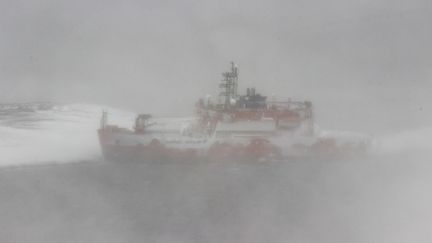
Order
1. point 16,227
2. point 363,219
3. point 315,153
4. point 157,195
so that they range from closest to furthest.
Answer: point 16,227
point 363,219
point 157,195
point 315,153

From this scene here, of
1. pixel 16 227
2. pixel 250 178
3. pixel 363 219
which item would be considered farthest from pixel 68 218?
pixel 250 178

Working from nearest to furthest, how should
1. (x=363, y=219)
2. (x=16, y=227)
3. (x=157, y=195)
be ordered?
(x=16, y=227), (x=363, y=219), (x=157, y=195)

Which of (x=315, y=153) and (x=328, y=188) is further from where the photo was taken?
(x=315, y=153)

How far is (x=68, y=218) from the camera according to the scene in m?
19.5

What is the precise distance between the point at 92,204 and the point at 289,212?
27.3 ft

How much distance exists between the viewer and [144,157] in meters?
39.7

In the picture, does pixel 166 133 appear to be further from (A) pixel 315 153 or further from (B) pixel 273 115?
(A) pixel 315 153

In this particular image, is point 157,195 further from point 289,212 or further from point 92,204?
point 289,212

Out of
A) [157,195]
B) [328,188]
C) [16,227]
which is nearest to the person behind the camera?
[16,227]

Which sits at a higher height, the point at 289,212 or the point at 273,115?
the point at 273,115

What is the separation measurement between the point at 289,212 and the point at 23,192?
41.8ft

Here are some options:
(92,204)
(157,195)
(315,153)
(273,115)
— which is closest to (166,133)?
(273,115)

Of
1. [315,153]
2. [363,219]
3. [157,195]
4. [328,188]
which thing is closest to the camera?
[363,219]

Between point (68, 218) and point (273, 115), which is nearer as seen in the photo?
point (68, 218)
